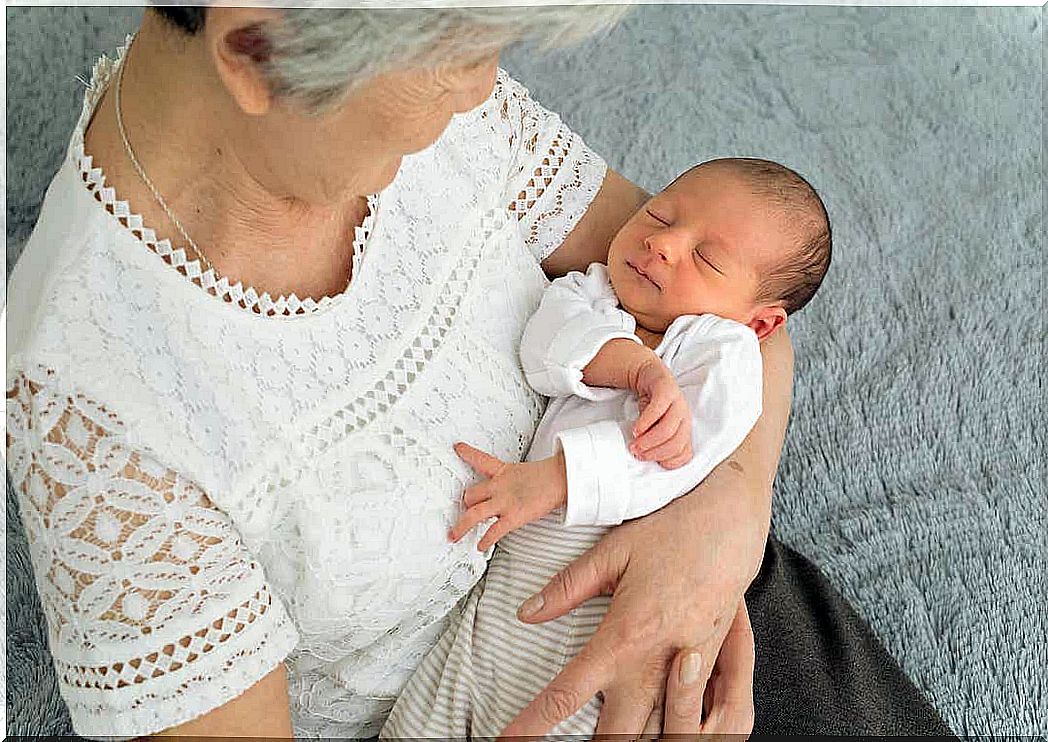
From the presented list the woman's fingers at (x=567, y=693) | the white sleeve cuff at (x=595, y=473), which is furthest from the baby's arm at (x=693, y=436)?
the woman's fingers at (x=567, y=693)

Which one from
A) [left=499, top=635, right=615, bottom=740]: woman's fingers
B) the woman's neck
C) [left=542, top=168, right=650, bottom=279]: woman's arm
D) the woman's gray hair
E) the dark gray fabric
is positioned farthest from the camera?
[left=542, top=168, right=650, bottom=279]: woman's arm

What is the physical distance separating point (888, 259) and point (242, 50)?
3.83 feet

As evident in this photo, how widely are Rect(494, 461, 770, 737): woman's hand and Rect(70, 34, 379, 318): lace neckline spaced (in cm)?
31

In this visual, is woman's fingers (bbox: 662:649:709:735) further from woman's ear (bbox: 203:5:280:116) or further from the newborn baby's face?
woman's ear (bbox: 203:5:280:116)

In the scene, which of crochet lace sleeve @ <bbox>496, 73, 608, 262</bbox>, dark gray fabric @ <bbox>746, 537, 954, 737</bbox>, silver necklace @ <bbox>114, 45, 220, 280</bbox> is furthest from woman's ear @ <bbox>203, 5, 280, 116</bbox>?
dark gray fabric @ <bbox>746, 537, 954, 737</bbox>

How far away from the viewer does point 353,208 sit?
1.03 m

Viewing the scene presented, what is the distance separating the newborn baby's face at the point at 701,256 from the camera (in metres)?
1.15

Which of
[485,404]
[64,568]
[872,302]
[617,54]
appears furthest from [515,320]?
[617,54]

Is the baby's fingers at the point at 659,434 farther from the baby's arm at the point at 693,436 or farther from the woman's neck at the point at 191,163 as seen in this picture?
the woman's neck at the point at 191,163

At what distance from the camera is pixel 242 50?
0.76 meters

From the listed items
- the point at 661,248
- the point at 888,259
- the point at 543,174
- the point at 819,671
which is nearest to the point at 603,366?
the point at 661,248

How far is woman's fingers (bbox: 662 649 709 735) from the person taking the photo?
1015 mm

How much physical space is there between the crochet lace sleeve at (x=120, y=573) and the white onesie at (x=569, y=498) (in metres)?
0.26

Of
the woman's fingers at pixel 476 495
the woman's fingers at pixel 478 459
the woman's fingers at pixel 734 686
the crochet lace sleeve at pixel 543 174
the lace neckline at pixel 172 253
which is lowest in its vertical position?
the woman's fingers at pixel 734 686
